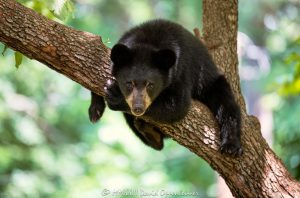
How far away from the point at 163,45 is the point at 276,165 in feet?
5.02

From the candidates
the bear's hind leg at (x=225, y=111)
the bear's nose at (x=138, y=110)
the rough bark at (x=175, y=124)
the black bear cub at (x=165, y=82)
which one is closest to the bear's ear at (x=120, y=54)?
the black bear cub at (x=165, y=82)

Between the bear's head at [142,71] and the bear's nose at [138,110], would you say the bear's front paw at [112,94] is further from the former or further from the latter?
the bear's nose at [138,110]

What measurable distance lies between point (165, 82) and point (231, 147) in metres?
0.84

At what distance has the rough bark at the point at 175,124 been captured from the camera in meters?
4.60

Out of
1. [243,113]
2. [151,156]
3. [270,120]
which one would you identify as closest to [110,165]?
[151,156]

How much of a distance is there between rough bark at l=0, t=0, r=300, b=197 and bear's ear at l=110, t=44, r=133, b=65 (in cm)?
11

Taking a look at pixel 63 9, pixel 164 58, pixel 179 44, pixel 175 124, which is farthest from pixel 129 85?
pixel 63 9

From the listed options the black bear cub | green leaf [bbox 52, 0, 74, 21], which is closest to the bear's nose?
the black bear cub

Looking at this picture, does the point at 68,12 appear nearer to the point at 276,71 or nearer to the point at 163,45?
the point at 163,45

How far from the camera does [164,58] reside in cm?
495

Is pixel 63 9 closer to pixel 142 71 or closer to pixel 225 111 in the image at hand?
pixel 142 71

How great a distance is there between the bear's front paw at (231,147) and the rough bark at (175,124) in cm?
6

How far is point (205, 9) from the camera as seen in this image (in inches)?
244

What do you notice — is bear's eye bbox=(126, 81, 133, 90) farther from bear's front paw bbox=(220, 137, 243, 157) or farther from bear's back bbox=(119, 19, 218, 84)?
bear's front paw bbox=(220, 137, 243, 157)
